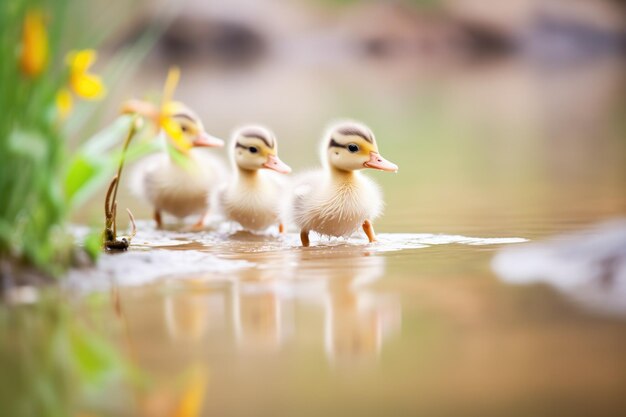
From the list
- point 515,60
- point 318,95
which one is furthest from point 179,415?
point 515,60

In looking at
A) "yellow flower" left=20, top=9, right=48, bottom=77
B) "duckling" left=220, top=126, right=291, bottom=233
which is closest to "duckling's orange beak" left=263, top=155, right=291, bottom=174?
"duckling" left=220, top=126, right=291, bottom=233

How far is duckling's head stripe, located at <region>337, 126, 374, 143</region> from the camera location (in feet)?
18.4

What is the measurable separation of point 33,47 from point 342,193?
2148 millimetres

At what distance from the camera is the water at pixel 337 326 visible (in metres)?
2.83

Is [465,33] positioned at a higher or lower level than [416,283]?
higher

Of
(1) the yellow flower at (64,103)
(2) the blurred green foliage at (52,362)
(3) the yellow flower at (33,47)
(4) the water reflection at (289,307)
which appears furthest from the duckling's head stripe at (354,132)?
(2) the blurred green foliage at (52,362)

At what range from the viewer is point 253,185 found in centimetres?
628

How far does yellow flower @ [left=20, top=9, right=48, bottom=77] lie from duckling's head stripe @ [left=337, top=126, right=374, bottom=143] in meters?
2.01

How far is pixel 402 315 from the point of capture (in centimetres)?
371

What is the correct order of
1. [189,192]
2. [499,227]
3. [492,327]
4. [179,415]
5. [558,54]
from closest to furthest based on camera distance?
[179,415] → [492,327] → [499,227] → [189,192] → [558,54]

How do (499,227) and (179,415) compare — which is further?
(499,227)

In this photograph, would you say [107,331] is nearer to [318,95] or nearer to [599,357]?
[599,357]

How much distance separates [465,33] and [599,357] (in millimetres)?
28700

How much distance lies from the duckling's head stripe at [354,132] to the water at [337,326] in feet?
1.62
